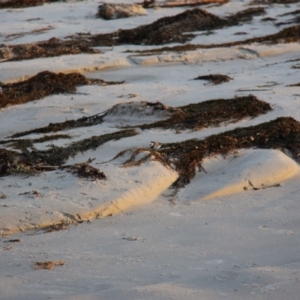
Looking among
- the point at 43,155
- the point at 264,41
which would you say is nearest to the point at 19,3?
the point at 264,41

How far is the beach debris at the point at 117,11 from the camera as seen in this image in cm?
1407

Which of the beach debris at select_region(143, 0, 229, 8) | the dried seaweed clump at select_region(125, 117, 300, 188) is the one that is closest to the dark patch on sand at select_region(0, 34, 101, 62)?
the beach debris at select_region(143, 0, 229, 8)

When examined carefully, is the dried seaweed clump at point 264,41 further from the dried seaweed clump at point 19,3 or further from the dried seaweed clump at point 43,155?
the dried seaweed clump at point 19,3

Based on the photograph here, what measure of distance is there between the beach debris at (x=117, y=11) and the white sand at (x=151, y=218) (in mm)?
5783

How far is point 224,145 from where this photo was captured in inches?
241

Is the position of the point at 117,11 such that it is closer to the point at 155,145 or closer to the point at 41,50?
the point at 41,50

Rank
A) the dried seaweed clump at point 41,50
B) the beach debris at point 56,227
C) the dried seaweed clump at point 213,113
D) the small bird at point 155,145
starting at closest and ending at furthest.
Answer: the beach debris at point 56,227 < the small bird at point 155,145 < the dried seaweed clump at point 213,113 < the dried seaweed clump at point 41,50

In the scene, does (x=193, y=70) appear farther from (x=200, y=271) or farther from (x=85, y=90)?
(x=200, y=271)

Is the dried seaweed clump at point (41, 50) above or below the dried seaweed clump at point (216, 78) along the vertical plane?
above

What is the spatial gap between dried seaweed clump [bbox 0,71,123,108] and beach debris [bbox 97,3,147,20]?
521cm

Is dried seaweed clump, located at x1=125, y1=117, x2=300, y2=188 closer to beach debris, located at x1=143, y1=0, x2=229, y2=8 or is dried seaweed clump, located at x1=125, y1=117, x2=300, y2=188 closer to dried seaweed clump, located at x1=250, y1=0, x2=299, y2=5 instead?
dried seaweed clump, located at x1=250, y1=0, x2=299, y2=5

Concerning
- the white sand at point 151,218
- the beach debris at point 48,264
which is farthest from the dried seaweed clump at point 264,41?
the beach debris at point 48,264

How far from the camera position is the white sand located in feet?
12.5

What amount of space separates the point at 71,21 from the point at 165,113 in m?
6.92
